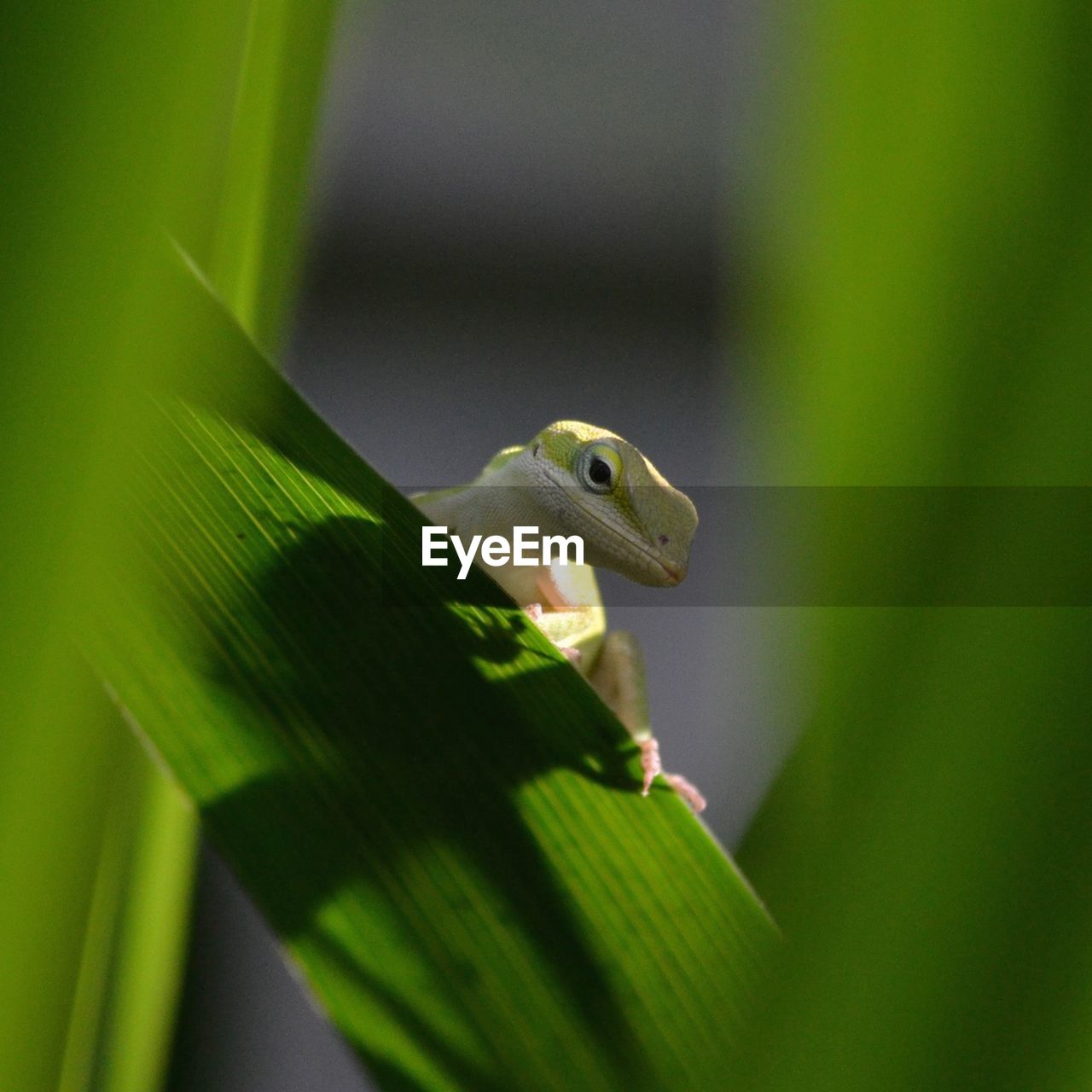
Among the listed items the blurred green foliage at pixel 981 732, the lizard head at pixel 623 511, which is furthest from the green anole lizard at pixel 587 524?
the blurred green foliage at pixel 981 732

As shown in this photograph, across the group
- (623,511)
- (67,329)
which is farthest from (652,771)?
(67,329)

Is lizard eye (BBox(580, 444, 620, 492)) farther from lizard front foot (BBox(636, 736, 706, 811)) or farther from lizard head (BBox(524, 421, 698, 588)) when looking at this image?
lizard front foot (BBox(636, 736, 706, 811))

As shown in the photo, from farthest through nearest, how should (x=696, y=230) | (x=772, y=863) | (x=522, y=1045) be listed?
1. (x=696, y=230)
2. (x=772, y=863)
3. (x=522, y=1045)

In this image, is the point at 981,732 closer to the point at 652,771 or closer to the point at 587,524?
the point at 652,771

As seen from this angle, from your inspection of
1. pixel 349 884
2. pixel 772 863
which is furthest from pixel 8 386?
pixel 772 863

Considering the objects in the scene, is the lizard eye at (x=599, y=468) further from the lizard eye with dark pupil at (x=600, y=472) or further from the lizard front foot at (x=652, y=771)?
the lizard front foot at (x=652, y=771)

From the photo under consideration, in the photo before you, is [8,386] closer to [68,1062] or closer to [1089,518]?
[1089,518]

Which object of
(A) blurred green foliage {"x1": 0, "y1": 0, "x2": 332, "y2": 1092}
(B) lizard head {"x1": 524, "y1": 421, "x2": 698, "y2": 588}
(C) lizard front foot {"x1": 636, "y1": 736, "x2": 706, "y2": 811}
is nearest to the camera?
(A) blurred green foliage {"x1": 0, "y1": 0, "x2": 332, "y2": 1092}

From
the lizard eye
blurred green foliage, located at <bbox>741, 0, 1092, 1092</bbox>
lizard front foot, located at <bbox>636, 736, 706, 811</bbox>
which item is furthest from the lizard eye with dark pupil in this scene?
blurred green foliage, located at <bbox>741, 0, 1092, 1092</bbox>
